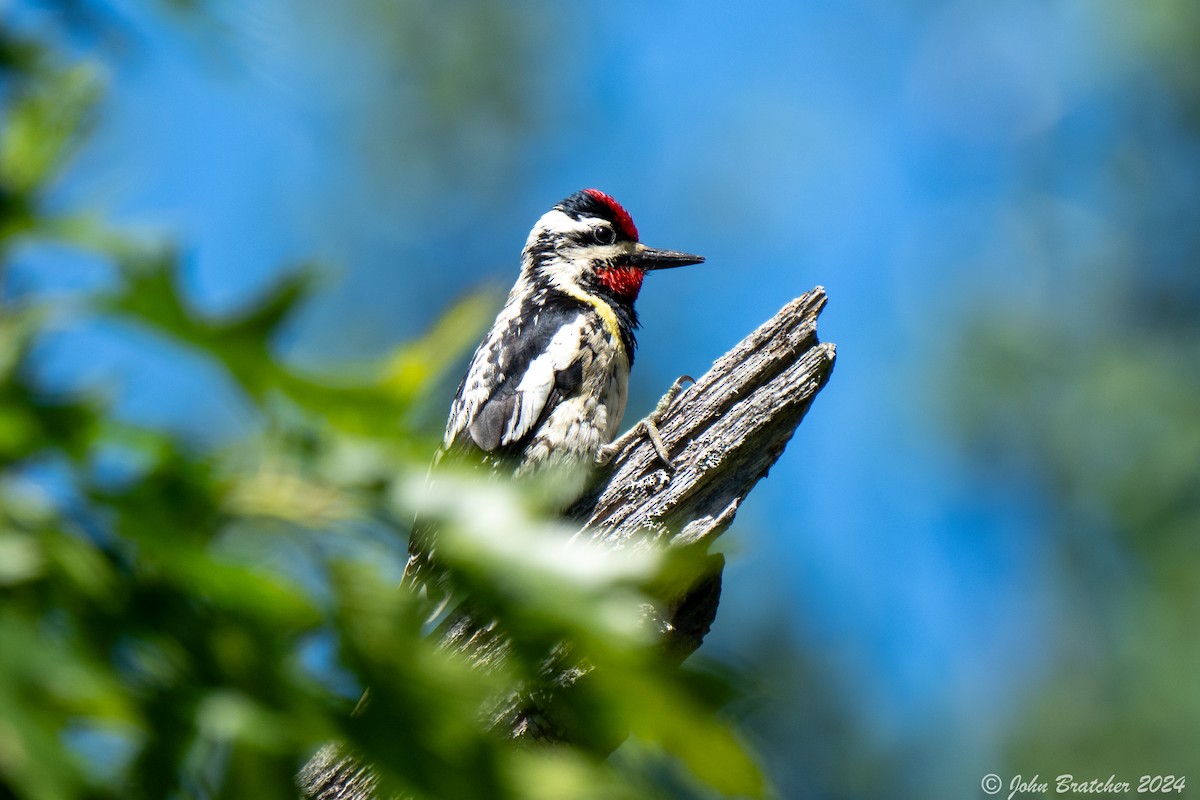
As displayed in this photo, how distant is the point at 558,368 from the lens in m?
4.62

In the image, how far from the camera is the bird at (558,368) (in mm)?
4496

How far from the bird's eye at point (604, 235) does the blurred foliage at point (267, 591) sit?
15.2 feet

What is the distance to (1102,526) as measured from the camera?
1228cm

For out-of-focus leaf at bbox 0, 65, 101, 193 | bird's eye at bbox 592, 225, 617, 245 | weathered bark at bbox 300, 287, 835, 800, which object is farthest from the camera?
bird's eye at bbox 592, 225, 617, 245

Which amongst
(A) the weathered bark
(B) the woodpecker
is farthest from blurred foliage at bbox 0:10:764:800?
(B) the woodpecker

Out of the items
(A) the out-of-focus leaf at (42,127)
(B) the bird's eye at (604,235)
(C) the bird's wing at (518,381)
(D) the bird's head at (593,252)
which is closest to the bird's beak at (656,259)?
(D) the bird's head at (593,252)

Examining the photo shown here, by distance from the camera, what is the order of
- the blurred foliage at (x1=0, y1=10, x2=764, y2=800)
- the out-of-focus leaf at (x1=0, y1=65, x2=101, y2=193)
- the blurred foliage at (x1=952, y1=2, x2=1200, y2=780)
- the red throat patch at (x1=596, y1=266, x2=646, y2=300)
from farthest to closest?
the blurred foliage at (x1=952, y1=2, x2=1200, y2=780)
the red throat patch at (x1=596, y1=266, x2=646, y2=300)
the out-of-focus leaf at (x1=0, y1=65, x2=101, y2=193)
the blurred foliage at (x1=0, y1=10, x2=764, y2=800)

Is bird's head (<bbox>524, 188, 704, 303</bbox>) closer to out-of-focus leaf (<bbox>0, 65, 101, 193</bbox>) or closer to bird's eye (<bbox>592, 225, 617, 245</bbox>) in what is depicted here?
bird's eye (<bbox>592, 225, 617, 245</bbox>)

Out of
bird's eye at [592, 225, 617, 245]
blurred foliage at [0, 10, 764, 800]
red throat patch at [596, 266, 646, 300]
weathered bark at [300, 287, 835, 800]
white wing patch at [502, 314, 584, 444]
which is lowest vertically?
blurred foliage at [0, 10, 764, 800]

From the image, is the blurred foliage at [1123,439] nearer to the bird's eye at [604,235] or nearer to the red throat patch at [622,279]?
the red throat patch at [622,279]

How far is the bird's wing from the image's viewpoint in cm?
453

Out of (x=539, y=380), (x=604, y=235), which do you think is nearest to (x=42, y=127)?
(x=539, y=380)

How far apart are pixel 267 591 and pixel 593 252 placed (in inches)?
184

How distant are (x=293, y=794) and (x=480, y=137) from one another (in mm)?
15514
